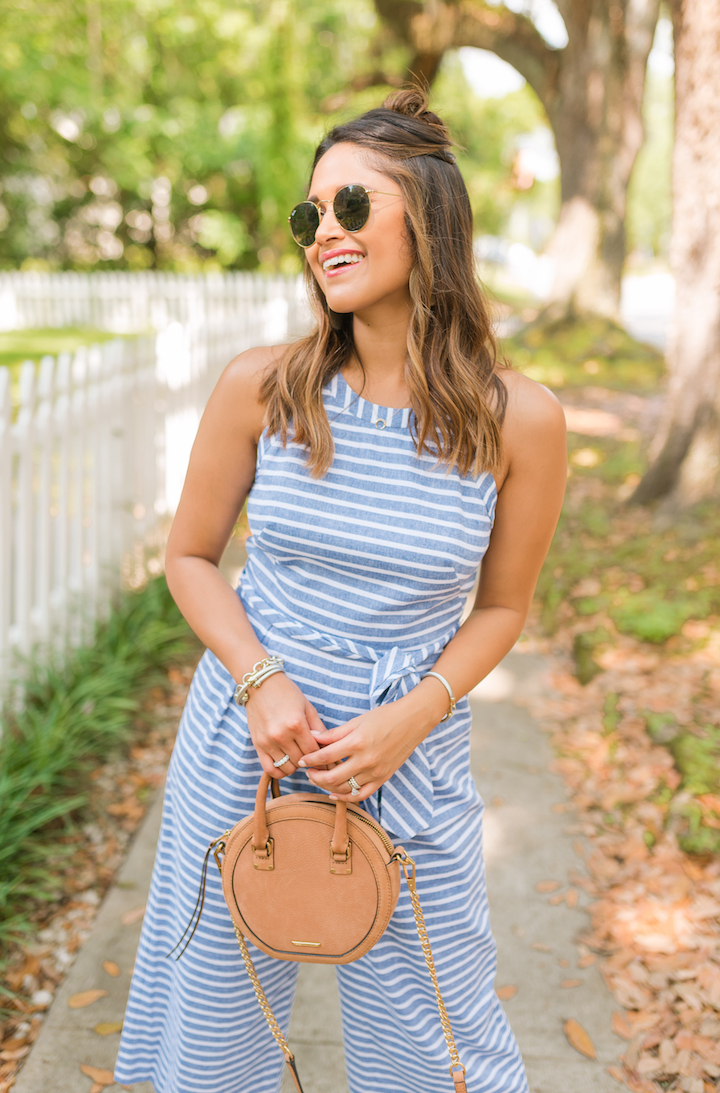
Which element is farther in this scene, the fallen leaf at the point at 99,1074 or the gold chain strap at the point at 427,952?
the fallen leaf at the point at 99,1074

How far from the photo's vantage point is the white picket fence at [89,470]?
3.40m

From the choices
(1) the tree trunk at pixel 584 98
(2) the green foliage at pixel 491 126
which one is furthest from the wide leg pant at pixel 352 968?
(2) the green foliage at pixel 491 126

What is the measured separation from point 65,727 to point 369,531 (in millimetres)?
2277

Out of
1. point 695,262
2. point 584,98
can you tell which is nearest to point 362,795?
point 695,262

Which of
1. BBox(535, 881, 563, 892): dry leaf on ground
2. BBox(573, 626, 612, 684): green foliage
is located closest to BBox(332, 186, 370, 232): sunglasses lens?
BBox(535, 881, 563, 892): dry leaf on ground

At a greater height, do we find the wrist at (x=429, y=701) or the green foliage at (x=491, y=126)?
the green foliage at (x=491, y=126)

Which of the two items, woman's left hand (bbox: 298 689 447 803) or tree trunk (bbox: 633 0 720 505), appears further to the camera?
tree trunk (bbox: 633 0 720 505)

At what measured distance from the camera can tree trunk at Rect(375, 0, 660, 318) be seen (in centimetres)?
1083

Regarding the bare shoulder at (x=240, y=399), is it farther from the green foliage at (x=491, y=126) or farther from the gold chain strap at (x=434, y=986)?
the green foliage at (x=491, y=126)

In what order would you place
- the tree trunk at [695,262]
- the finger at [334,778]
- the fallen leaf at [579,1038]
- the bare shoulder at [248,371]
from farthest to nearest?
1. the tree trunk at [695,262]
2. the fallen leaf at [579,1038]
3. the bare shoulder at [248,371]
4. the finger at [334,778]

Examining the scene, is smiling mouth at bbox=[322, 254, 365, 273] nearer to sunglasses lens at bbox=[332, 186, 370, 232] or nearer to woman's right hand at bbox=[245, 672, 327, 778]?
sunglasses lens at bbox=[332, 186, 370, 232]

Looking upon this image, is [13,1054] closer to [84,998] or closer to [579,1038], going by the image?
[84,998]

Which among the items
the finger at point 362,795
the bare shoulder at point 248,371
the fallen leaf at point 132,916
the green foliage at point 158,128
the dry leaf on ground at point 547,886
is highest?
the green foliage at point 158,128

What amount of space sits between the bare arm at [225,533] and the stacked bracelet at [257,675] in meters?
0.01
